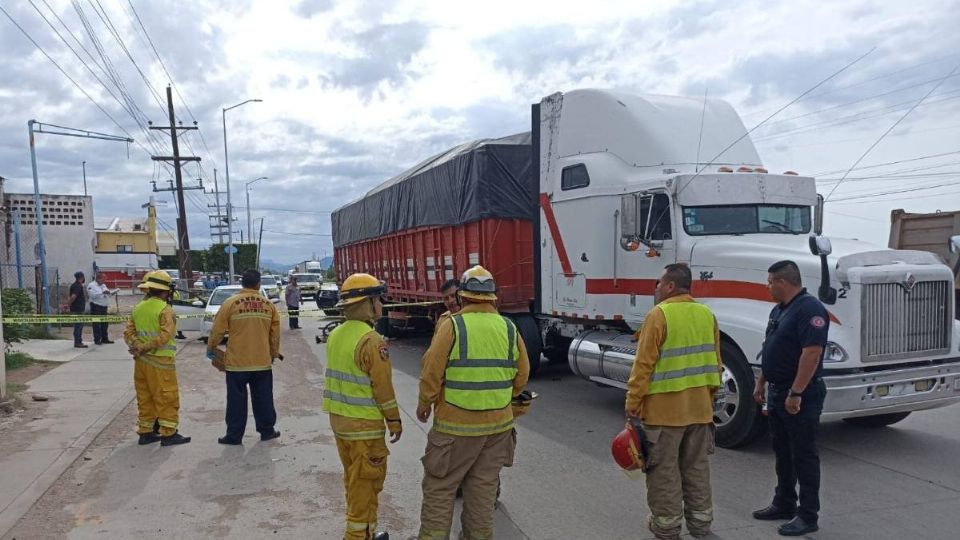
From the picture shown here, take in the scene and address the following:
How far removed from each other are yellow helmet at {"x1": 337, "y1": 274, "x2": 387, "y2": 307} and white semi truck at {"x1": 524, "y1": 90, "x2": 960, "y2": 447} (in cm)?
370


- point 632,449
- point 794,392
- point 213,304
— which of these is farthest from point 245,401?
point 213,304

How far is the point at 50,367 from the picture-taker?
12031 mm

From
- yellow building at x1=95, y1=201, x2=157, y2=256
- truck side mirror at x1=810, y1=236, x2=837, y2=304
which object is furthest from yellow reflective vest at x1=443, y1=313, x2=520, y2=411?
yellow building at x1=95, y1=201, x2=157, y2=256

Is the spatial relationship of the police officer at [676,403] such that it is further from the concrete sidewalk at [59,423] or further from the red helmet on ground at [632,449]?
the concrete sidewalk at [59,423]

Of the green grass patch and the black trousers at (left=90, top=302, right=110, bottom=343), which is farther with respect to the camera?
the black trousers at (left=90, top=302, right=110, bottom=343)

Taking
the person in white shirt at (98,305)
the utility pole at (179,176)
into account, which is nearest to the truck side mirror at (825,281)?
the person in white shirt at (98,305)

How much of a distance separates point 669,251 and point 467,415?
4.30m

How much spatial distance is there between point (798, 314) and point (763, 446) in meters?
2.66

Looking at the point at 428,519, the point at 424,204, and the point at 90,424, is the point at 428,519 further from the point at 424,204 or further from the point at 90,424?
the point at 424,204

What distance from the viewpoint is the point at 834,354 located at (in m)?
5.84

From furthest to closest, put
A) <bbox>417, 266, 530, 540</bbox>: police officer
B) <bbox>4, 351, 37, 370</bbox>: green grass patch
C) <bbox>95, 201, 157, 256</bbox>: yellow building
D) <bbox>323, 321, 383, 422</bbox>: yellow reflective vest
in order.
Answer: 1. <bbox>95, 201, 157, 256</bbox>: yellow building
2. <bbox>4, 351, 37, 370</bbox>: green grass patch
3. <bbox>323, 321, 383, 422</bbox>: yellow reflective vest
4. <bbox>417, 266, 530, 540</bbox>: police officer

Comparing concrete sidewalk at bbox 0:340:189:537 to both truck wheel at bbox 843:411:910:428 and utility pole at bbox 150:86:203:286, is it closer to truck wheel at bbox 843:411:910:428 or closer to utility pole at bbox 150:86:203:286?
truck wheel at bbox 843:411:910:428

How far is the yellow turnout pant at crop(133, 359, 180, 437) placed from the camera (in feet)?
23.0

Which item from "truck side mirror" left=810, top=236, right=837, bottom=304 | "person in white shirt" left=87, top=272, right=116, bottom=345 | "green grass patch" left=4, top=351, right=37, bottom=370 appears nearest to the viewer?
"truck side mirror" left=810, top=236, right=837, bottom=304
